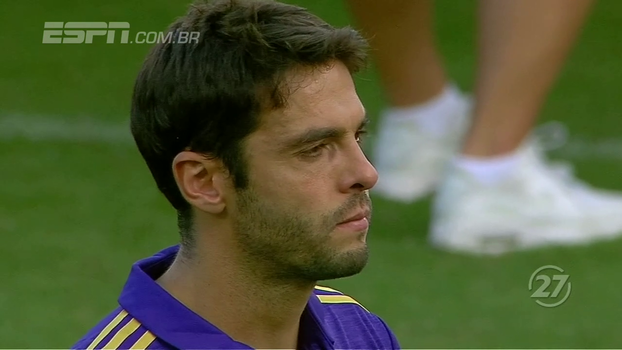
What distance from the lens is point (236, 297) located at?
2.02 metres

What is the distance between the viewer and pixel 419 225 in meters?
4.86

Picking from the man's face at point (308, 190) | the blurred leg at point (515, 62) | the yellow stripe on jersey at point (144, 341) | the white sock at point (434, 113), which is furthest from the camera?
the white sock at point (434, 113)

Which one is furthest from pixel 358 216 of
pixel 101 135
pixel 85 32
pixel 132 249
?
pixel 85 32

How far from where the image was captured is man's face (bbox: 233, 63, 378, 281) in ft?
6.60

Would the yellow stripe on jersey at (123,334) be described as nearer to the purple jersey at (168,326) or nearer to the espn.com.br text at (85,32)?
the purple jersey at (168,326)

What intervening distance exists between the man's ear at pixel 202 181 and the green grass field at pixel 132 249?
1.26 m

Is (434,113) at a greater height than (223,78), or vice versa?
(223,78)

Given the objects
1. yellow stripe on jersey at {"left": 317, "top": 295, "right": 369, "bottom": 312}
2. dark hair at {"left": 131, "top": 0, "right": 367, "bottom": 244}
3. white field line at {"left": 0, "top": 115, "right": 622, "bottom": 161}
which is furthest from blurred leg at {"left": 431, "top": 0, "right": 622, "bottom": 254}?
dark hair at {"left": 131, "top": 0, "right": 367, "bottom": 244}

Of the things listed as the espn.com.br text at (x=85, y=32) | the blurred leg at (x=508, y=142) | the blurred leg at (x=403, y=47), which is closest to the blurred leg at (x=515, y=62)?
the blurred leg at (x=508, y=142)

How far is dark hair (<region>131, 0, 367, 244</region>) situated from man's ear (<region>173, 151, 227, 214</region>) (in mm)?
16

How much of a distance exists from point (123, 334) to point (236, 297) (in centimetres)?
20

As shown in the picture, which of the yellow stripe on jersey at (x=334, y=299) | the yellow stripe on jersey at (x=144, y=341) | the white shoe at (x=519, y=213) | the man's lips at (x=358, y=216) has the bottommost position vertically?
the white shoe at (x=519, y=213)

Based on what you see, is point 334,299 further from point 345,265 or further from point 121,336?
point 121,336

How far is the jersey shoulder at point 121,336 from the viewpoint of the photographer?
1.91 m
